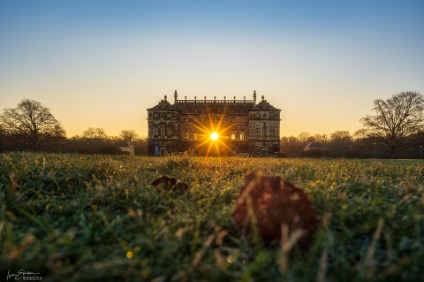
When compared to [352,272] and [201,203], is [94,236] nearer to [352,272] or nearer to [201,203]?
[201,203]


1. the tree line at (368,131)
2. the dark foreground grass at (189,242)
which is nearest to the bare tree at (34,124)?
the tree line at (368,131)

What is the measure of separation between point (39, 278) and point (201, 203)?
61.9 inches

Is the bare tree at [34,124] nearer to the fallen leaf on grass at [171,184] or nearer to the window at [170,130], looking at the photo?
the window at [170,130]

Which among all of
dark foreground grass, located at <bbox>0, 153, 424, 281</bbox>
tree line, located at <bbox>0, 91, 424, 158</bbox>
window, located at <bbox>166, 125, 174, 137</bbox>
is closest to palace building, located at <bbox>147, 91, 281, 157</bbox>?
window, located at <bbox>166, 125, 174, 137</bbox>

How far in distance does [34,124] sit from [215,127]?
31921 millimetres

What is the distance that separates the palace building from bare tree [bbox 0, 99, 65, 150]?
52.6 ft

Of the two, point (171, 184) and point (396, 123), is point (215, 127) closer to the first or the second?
point (396, 123)

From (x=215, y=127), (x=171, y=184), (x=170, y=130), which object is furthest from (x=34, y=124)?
(x=171, y=184)

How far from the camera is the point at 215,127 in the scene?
4962 cm

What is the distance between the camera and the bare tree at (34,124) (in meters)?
38.5

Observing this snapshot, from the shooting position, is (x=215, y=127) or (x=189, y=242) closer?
(x=189, y=242)

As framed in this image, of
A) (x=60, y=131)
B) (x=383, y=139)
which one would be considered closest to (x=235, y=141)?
(x=383, y=139)

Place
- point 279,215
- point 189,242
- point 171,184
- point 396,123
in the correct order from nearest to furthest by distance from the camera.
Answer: point 279,215, point 189,242, point 171,184, point 396,123

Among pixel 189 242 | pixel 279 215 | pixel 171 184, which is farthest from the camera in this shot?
pixel 171 184
